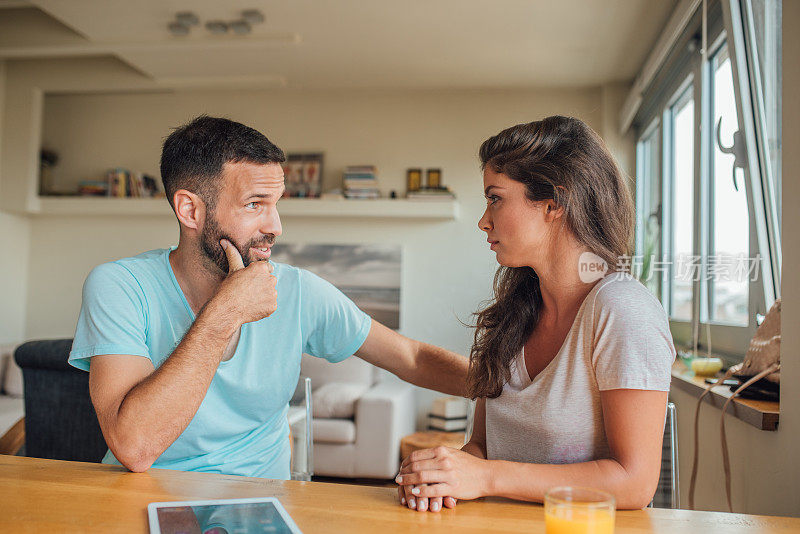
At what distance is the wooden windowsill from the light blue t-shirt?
909 mm

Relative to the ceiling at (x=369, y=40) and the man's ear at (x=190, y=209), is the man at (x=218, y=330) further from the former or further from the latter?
the ceiling at (x=369, y=40)

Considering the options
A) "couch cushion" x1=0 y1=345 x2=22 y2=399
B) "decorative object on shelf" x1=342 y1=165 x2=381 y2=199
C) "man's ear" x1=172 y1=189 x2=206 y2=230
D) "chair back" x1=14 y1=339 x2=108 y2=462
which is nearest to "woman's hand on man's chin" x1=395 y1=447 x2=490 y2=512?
"man's ear" x1=172 y1=189 x2=206 y2=230

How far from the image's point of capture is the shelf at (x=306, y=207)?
4.66m

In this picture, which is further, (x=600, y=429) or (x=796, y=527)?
(x=600, y=429)

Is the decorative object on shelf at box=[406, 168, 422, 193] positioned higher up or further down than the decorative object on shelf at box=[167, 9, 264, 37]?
further down

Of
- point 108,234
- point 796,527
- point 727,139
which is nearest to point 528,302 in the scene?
point 796,527

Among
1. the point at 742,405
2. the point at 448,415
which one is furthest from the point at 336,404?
the point at 742,405

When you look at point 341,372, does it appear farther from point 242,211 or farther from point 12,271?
point 242,211

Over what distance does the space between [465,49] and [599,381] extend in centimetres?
335

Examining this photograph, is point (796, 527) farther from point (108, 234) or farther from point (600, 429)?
point (108, 234)

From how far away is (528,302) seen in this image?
140 cm

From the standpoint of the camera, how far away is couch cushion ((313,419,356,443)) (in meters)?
3.82

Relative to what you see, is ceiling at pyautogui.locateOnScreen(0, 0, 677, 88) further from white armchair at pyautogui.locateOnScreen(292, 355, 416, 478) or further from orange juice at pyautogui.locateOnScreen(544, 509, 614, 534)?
orange juice at pyautogui.locateOnScreen(544, 509, 614, 534)

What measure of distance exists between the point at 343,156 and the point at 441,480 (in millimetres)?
A: 4176
